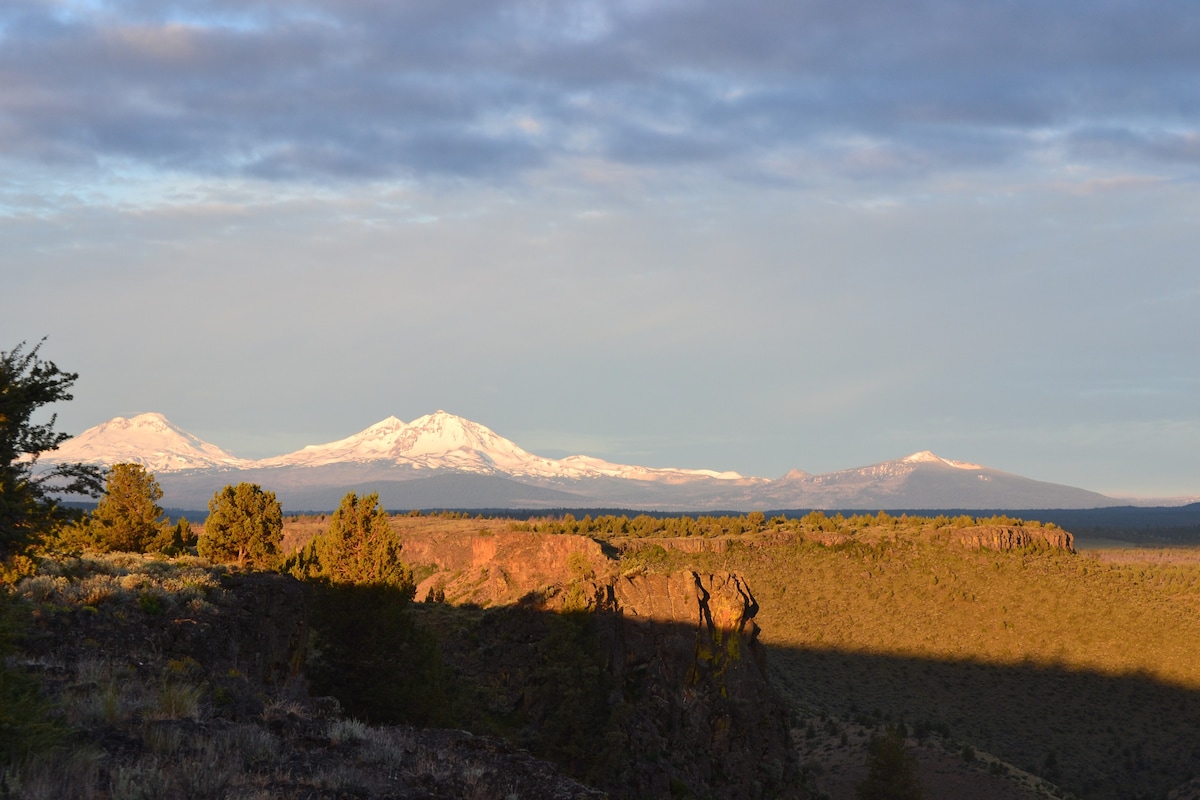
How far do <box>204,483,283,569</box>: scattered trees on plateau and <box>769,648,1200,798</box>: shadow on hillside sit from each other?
3816 cm

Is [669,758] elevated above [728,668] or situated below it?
below

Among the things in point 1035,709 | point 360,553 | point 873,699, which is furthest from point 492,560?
point 360,553

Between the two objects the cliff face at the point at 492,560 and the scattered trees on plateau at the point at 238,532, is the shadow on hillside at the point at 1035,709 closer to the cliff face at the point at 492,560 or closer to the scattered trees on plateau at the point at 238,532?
the cliff face at the point at 492,560

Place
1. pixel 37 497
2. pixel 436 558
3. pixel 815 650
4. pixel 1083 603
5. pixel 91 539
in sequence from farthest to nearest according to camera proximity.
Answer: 1. pixel 436 558
2. pixel 1083 603
3. pixel 815 650
4. pixel 91 539
5. pixel 37 497

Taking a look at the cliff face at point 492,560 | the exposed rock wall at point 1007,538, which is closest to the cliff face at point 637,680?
the cliff face at point 492,560

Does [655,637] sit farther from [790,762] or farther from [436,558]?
[436,558]

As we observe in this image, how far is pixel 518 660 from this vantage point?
38656 millimetres

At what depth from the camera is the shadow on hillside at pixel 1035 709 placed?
6341 centimetres

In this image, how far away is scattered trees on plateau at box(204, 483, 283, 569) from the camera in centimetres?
5159

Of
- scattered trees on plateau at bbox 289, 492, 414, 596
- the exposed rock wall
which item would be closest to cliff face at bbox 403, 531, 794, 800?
scattered trees on plateau at bbox 289, 492, 414, 596

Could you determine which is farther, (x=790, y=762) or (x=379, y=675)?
(x=790, y=762)

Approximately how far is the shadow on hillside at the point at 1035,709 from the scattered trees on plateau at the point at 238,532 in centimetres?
3816

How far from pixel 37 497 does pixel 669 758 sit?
80.9 feet

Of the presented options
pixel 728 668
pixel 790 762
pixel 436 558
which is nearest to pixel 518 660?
pixel 728 668
